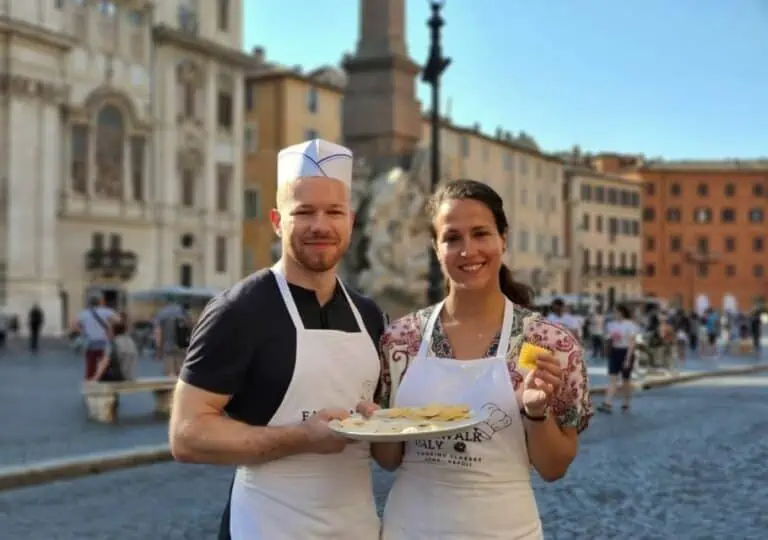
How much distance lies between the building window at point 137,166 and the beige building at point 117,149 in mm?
47

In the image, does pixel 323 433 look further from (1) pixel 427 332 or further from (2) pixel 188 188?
(2) pixel 188 188

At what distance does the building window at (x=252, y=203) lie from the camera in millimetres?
53562

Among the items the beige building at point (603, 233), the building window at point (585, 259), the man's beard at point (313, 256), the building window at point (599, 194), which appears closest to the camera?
the man's beard at point (313, 256)

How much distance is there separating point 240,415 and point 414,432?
1.66 ft

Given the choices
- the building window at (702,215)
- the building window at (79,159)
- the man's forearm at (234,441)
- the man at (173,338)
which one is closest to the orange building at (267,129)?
the building window at (79,159)

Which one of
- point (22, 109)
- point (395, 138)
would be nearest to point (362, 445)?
point (395, 138)

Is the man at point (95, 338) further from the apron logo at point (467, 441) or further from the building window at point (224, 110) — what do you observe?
the building window at point (224, 110)

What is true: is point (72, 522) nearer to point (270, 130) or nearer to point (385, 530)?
point (385, 530)

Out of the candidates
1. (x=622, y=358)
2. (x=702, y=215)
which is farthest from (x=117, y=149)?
(x=702, y=215)

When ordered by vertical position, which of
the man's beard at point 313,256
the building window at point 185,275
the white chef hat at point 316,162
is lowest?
the man's beard at point 313,256

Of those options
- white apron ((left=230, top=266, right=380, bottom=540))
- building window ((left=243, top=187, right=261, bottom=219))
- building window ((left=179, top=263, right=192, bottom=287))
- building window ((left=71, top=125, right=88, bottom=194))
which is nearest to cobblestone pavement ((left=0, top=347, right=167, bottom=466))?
white apron ((left=230, top=266, right=380, bottom=540))

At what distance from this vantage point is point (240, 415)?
8.66ft

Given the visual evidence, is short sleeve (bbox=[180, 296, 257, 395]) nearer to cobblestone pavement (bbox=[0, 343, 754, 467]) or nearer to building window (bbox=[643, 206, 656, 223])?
cobblestone pavement (bbox=[0, 343, 754, 467])

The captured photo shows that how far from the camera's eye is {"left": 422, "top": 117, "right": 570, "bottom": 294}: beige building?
62000 mm
